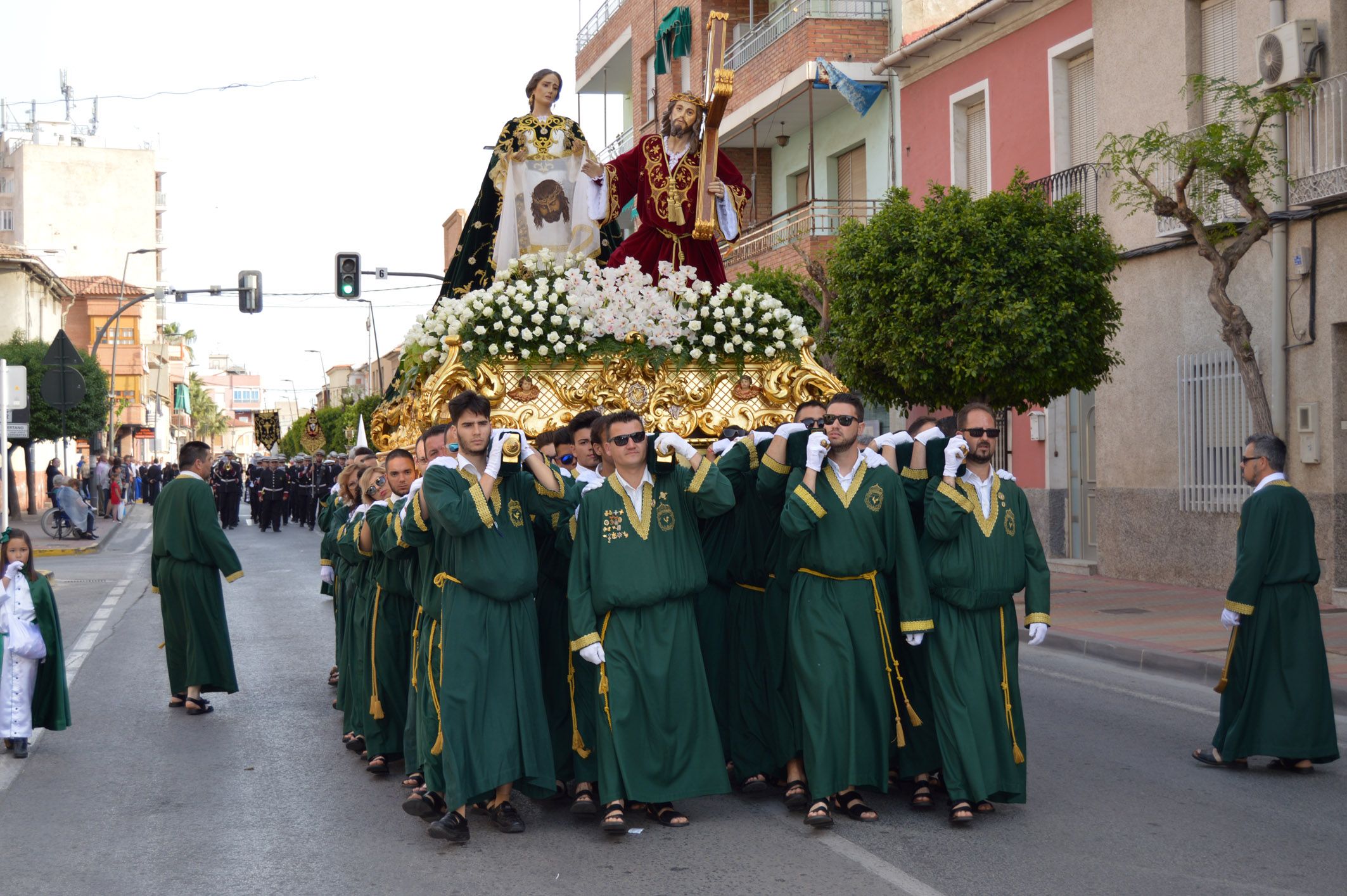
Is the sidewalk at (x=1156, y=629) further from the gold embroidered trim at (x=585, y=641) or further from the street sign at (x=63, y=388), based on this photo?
the street sign at (x=63, y=388)

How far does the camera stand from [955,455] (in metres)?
6.50

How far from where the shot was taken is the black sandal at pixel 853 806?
6.32 m

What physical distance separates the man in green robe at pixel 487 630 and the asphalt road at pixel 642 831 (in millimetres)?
267

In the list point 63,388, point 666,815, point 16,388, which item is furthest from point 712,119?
point 63,388

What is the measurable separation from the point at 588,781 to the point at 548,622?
837mm

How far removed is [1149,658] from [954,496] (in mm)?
5565

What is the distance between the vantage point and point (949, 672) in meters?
6.39

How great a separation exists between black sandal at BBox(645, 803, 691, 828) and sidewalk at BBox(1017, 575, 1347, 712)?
5.16 metres

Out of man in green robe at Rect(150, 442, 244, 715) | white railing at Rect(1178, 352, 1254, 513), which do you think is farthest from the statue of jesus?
white railing at Rect(1178, 352, 1254, 513)

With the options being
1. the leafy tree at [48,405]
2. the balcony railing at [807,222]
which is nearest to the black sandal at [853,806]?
the balcony railing at [807,222]

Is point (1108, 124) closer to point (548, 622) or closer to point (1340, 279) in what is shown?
point (1340, 279)

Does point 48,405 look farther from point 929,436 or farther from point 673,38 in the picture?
point 929,436

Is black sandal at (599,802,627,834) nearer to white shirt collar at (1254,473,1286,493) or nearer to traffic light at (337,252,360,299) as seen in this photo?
white shirt collar at (1254,473,1286,493)

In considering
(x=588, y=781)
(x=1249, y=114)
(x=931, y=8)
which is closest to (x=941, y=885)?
(x=588, y=781)
